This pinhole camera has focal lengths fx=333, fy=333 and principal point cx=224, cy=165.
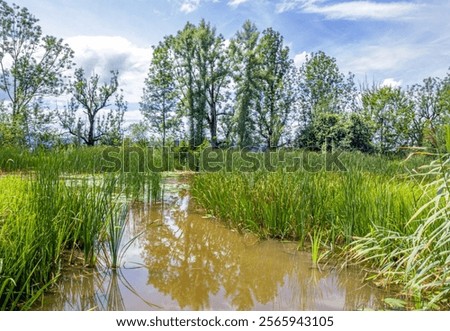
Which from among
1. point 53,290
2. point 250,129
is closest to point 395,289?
point 53,290

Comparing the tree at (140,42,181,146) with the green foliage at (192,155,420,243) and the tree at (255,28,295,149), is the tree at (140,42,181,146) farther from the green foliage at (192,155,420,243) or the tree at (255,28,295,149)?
the green foliage at (192,155,420,243)

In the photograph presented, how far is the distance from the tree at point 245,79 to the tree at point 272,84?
19.7 inches

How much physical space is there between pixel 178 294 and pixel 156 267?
0.57 m

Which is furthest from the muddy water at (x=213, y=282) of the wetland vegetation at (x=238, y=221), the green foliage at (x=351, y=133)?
the green foliage at (x=351, y=133)

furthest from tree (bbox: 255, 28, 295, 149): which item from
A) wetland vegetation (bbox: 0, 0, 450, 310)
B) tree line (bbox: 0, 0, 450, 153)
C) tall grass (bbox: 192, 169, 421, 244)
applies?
tall grass (bbox: 192, 169, 421, 244)

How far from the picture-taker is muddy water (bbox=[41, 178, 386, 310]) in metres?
2.16

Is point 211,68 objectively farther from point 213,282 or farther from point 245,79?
point 213,282

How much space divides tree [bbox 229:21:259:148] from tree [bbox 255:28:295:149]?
501mm

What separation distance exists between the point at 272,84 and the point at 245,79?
270cm

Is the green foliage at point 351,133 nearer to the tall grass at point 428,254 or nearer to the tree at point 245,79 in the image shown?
the tree at point 245,79

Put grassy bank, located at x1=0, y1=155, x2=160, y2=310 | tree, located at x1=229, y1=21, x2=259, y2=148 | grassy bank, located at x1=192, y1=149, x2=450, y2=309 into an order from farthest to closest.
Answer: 1. tree, located at x1=229, y1=21, x2=259, y2=148
2. grassy bank, located at x1=192, y1=149, x2=450, y2=309
3. grassy bank, located at x1=0, y1=155, x2=160, y2=310

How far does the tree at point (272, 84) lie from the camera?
2569 centimetres

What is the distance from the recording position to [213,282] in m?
2.50

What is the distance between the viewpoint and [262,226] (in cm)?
387
